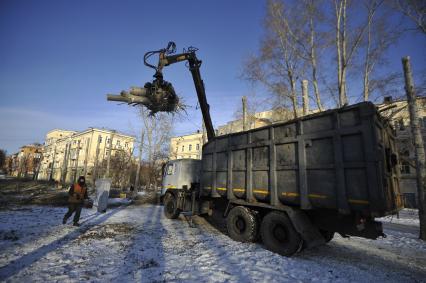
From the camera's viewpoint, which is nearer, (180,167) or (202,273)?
(202,273)

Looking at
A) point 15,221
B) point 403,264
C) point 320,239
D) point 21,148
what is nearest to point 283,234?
point 320,239

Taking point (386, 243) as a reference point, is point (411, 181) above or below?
above

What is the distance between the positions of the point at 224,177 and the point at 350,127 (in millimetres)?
4224

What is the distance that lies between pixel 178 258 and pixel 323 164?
4.12 meters

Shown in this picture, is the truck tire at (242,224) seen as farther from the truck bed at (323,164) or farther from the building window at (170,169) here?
the building window at (170,169)

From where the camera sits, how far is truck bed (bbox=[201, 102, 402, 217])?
448 cm

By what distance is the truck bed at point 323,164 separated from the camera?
448cm

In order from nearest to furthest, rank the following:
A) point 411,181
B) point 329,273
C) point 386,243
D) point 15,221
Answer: point 329,273 < point 386,243 < point 15,221 < point 411,181

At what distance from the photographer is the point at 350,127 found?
4.87 m

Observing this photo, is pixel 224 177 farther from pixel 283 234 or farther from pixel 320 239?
pixel 320 239

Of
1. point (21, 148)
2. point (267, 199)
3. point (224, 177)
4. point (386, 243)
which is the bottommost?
point (386, 243)

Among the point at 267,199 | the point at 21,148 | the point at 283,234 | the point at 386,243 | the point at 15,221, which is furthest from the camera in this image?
the point at 21,148

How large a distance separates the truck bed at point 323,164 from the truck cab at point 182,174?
3727 mm

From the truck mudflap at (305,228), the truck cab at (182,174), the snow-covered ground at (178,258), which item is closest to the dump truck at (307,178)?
the truck mudflap at (305,228)
